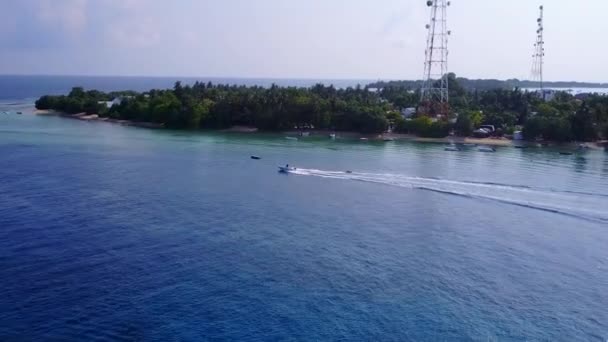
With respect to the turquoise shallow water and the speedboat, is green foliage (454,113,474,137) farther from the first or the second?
the speedboat

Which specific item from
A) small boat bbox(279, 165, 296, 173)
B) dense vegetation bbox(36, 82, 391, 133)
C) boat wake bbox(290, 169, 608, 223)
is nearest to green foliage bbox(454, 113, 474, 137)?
dense vegetation bbox(36, 82, 391, 133)

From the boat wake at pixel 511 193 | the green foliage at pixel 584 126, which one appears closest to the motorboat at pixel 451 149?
the green foliage at pixel 584 126

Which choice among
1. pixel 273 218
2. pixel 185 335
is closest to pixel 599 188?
pixel 273 218

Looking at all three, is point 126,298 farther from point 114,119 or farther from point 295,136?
point 114,119

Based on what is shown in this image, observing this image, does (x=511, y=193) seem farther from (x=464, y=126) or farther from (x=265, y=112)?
(x=265, y=112)

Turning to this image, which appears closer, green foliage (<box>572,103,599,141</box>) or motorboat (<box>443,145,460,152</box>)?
motorboat (<box>443,145,460,152</box>)

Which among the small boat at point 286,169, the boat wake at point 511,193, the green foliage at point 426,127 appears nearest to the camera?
the boat wake at point 511,193

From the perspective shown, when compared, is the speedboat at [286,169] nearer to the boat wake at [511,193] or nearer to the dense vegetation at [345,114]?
the boat wake at [511,193]
